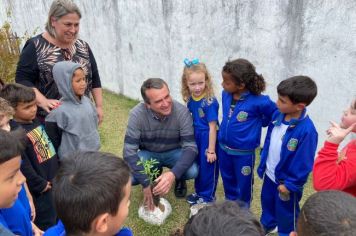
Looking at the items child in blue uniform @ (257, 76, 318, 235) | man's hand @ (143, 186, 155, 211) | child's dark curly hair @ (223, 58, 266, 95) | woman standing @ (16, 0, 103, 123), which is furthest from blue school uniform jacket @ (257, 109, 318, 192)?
woman standing @ (16, 0, 103, 123)

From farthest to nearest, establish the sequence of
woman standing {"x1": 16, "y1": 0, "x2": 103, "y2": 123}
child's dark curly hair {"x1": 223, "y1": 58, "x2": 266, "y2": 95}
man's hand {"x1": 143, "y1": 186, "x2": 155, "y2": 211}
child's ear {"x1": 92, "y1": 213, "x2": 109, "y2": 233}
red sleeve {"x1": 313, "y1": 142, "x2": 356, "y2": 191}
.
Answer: man's hand {"x1": 143, "y1": 186, "x2": 155, "y2": 211}, woman standing {"x1": 16, "y1": 0, "x2": 103, "y2": 123}, child's dark curly hair {"x1": 223, "y1": 58, "x2": 266, "y2": 95}, red sleeve {"x1": 313, "y1": 142, "x2": 356, "y2": 191}, child's ear {"x1": 92, "y1": 213, "x2": 109, "y2": 233}

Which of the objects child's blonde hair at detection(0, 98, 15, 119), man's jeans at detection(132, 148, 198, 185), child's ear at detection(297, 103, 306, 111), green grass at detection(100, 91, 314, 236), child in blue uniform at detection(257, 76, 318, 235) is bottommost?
green grass at detection(100, 91, 314, 236)

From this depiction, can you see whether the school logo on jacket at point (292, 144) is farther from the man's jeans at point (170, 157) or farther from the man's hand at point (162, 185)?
the man's jeans at point (170, 157)

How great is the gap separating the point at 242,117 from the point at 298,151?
0.61m

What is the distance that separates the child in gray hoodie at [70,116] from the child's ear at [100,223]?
1542 millimetres

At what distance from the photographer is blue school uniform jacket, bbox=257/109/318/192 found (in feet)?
8.12

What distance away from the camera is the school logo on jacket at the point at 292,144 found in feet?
8.21

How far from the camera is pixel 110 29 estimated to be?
6.77 m

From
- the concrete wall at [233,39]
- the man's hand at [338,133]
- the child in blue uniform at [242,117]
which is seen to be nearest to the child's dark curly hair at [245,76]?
the child in blue uniform at [242,117]

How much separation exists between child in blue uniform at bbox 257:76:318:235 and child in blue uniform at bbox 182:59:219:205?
57 centimetres

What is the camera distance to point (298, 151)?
2508mm

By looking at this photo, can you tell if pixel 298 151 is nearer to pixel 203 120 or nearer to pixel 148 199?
pixel 203 120

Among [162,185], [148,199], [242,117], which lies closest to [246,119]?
[242,117]

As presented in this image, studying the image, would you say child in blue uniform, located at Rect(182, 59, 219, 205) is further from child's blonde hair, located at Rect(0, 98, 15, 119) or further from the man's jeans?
child's blonde hair, located at Rect(0, 98, 15, 119)
